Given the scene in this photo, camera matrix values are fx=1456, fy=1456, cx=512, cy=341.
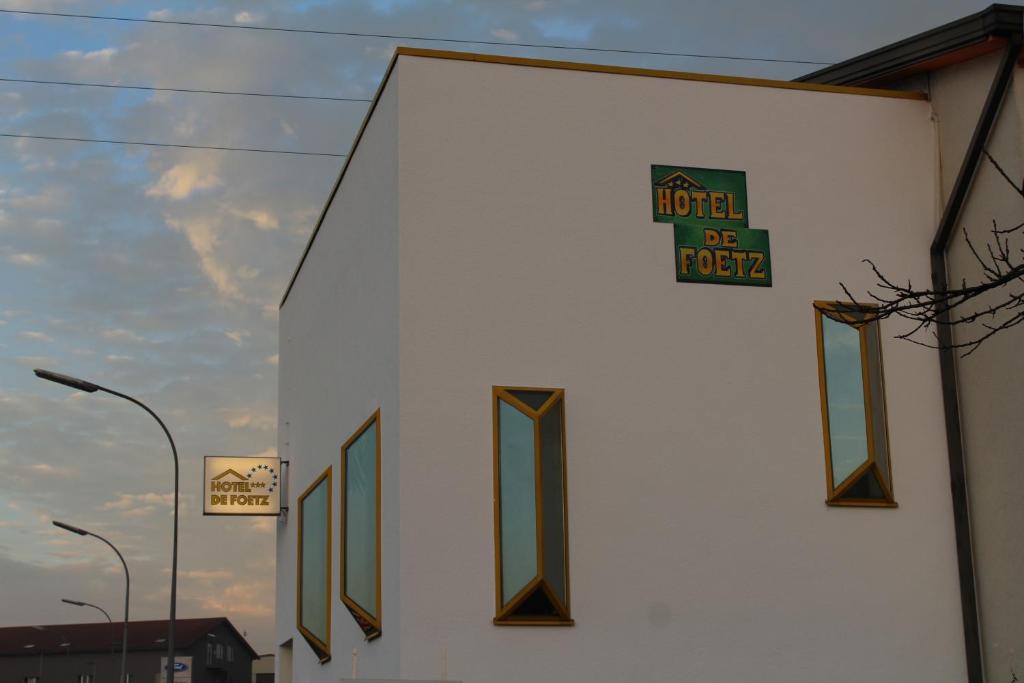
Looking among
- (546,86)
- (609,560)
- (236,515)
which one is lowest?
(609,560)

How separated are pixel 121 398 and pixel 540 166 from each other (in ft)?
38.0

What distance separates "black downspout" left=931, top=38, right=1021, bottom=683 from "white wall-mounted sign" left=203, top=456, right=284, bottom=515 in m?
11.4

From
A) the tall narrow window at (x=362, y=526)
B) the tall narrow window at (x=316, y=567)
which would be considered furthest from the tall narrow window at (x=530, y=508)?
the tall narrow window at (x=316, y=567)

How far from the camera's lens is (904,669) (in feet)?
51.9

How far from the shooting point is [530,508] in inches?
595

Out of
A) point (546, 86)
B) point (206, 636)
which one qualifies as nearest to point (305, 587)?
point (546, 86)

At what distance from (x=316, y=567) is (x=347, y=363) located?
316 centimetres

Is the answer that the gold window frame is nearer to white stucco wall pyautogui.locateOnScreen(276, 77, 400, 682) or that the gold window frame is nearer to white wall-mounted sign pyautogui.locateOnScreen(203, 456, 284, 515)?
white stucco wall pyautogui.locateOnScreen(276, 77, 400, 682)

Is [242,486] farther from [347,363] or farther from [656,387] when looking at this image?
[656,387]

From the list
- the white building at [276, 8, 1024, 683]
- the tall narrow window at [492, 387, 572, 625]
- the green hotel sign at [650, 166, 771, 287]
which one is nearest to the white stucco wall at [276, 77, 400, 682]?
the white building at [276, 8, 1024, 683]

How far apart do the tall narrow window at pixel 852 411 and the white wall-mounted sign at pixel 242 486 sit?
34.5ft

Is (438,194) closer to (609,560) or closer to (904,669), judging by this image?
(609,560)

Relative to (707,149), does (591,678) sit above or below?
below

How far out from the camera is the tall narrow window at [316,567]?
1922cm
